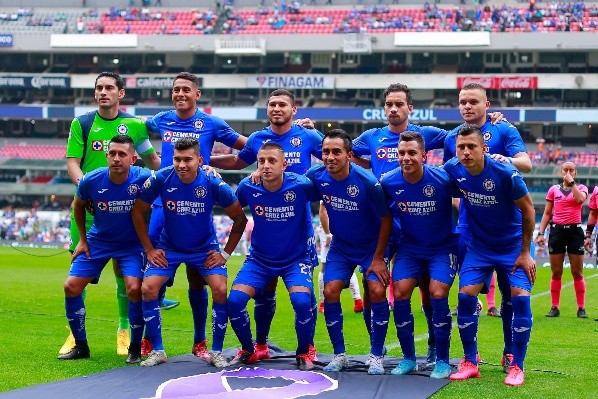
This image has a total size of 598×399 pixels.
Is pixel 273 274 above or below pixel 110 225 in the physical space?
below

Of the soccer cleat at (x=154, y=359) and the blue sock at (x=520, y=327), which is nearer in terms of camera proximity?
the blue sock at (x=520, y=327)

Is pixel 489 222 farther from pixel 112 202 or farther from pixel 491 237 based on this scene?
pixel 112 202

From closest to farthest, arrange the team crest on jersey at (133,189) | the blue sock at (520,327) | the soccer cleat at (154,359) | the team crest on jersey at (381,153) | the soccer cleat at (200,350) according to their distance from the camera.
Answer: the blue sock at (520,327) < the soccer cleat at (154,359) < the team crest on jersey at (133,189) < the soccer cleat at (200,350) < the team crest on jersey at (381,153)

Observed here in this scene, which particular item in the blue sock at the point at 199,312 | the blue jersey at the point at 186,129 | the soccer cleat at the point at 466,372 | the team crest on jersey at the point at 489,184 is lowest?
the soccer cleat at the point at 466,372

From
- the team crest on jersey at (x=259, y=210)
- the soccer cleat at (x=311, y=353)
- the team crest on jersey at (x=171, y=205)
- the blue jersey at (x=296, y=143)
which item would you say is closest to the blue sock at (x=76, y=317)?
the team crest on jersey at (x=171, y=205)

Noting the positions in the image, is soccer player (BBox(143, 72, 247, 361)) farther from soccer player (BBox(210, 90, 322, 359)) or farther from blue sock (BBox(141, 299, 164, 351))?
blue sock (BBox(141, 299, 164, 351))

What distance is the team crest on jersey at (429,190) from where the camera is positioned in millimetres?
8469

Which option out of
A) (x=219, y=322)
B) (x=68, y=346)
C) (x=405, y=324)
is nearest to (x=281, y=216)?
(x=219, y=322)

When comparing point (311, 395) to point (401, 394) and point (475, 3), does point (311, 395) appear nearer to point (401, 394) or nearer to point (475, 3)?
point (401, 394)

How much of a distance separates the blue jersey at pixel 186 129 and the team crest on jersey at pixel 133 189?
0.79 meters

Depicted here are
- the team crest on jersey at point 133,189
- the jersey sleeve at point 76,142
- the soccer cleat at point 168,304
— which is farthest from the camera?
the soccer cleat at point 168,304

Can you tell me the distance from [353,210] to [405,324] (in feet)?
3.66

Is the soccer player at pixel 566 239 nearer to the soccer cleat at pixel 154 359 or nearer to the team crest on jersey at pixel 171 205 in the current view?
the team crest on jersey at pixel 171 205

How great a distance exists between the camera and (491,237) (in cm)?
845
